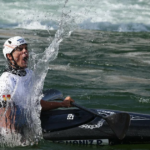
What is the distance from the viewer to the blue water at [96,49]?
8.21m

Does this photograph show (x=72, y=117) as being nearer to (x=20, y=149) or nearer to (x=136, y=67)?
(x=20, y=149)

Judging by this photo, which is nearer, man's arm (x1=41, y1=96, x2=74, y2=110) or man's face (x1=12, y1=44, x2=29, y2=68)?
man's face (x1=12, y1=44, x2=29, y2=68)

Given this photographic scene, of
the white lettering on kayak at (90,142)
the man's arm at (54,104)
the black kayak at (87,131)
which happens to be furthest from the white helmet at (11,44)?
the white lettering on kayak at (90,142)

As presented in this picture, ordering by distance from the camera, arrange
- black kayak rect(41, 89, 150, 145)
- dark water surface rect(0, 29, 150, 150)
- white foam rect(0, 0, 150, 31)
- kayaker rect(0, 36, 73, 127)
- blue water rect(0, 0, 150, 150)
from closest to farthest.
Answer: kayaker rect(0, 36, 73, 127)
black kayak rect(41, 89, 150, 145)
dark water surface rect(0, 29, 150, 150)
blue water rect(0, 0, 150, 150)
white foam rect(0, 0, 150, 31)

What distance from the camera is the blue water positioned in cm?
821

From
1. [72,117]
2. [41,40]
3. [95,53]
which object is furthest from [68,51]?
[72,117]

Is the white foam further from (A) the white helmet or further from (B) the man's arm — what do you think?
(A) the white helmet

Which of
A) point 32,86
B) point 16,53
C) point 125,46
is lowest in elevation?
point 125,46

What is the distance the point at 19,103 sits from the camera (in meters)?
5.32

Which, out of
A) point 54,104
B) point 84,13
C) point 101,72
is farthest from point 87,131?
point 84,13

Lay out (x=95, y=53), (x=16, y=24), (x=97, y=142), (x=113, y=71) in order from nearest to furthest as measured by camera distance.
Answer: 1. (x=97, y=142)
2. (x=113, y=71)
3. (x=95, y=53)
4. (x=16, y=24)

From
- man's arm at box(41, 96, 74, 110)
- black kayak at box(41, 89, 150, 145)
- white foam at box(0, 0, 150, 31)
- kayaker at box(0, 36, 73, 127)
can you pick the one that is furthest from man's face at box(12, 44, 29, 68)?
white foam at box(0, 0, 150, 31)

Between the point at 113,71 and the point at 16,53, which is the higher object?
the point at 16,53

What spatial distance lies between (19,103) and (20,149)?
23.0 inches
